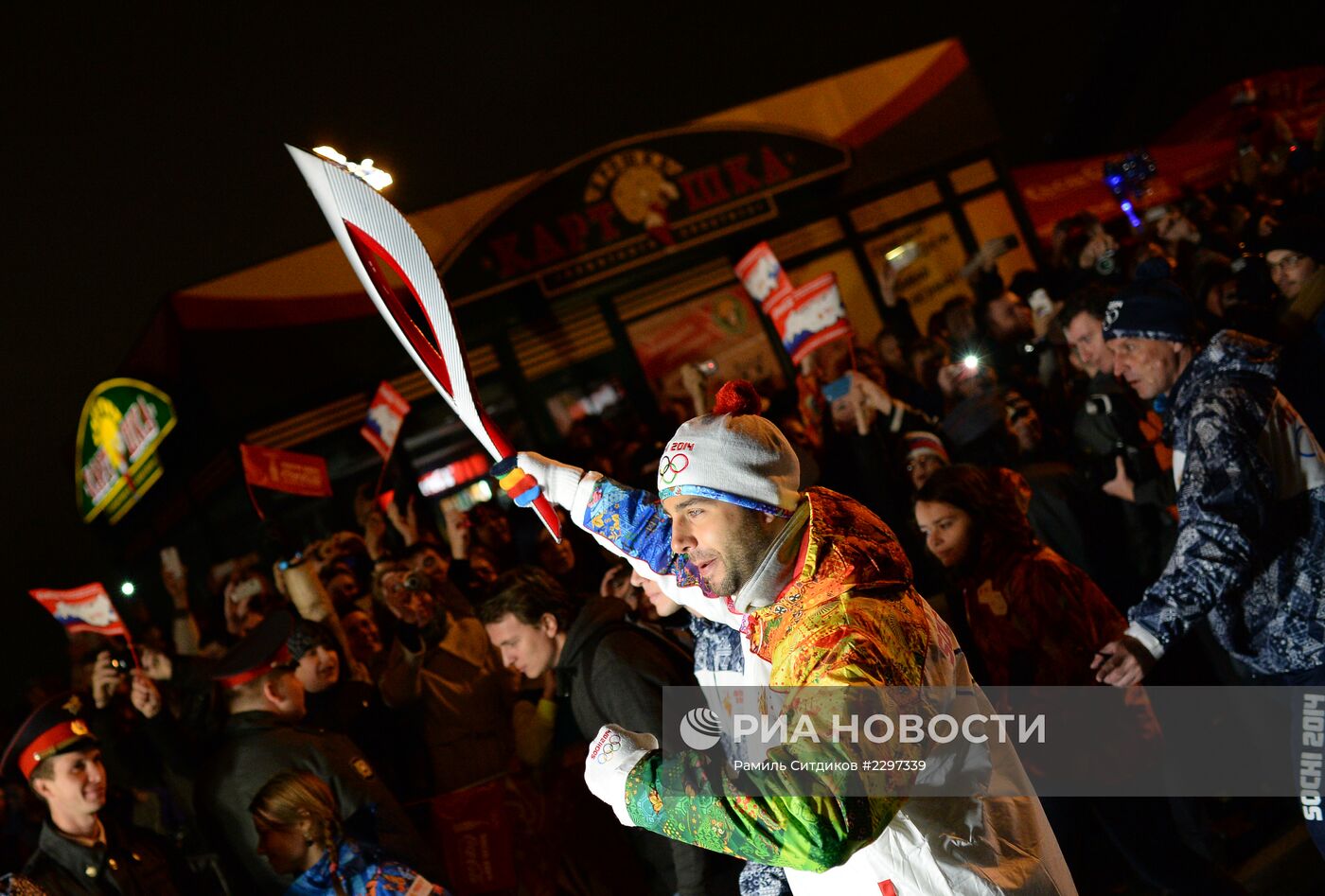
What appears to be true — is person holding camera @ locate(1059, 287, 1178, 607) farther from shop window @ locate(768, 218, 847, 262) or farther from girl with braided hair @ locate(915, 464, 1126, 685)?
shop window @ locate(768, 218, 847, 262)

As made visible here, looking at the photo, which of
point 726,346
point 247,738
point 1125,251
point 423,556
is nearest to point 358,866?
point 247,738

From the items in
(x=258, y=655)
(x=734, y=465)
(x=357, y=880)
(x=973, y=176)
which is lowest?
(x=357, y=880)

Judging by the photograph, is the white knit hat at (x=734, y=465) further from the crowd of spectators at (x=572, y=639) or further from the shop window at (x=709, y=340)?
the shop window at (x=709, y=340)

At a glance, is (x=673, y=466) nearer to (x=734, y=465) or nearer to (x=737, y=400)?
(x=734, y=465)

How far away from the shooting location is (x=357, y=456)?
1261 cm

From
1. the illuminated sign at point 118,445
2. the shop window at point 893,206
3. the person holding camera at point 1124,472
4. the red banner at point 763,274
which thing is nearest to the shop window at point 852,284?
the shop window at point 893,206

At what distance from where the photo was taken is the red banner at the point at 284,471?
8.66 m

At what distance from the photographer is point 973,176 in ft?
46.9

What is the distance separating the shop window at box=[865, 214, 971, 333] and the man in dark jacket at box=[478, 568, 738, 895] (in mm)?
10826

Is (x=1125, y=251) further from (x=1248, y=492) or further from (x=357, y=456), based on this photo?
(x=357, y=456)

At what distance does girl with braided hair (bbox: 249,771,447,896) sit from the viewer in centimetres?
374

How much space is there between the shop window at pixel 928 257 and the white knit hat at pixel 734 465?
12.1 m

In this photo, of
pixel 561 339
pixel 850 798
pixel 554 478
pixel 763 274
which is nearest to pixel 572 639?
pixel 554 478

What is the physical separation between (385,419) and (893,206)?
830 cm
